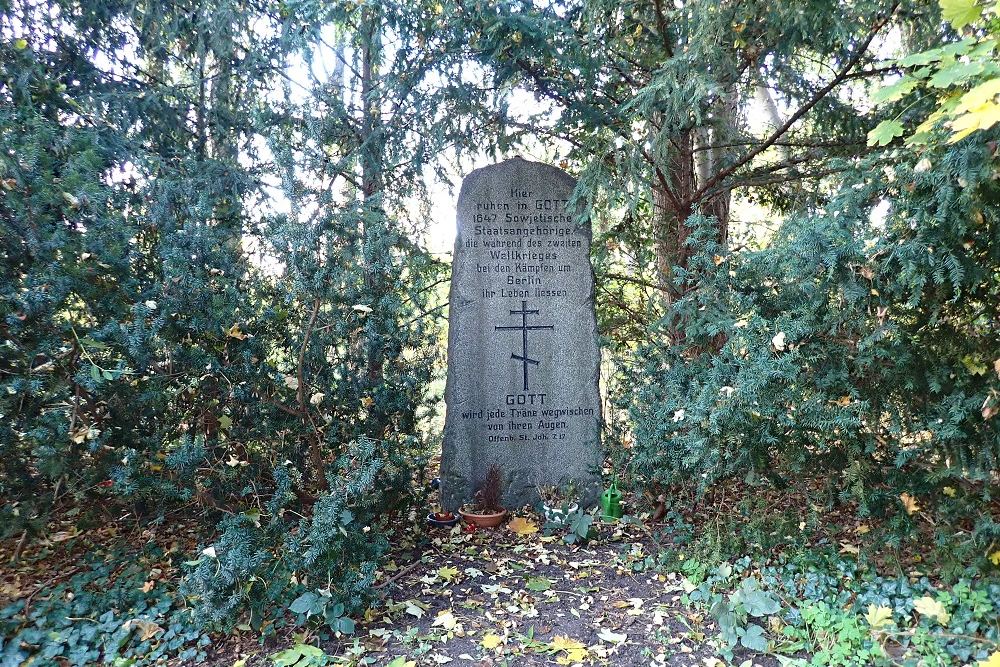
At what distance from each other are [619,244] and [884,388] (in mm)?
2867

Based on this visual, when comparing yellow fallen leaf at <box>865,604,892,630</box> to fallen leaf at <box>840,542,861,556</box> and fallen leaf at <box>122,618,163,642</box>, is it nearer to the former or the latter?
fallen leaf at <box>840,542,861,556</box>

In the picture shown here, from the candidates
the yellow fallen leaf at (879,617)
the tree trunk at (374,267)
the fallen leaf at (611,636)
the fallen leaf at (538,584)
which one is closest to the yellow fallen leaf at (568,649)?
the fallen leaf at (611,636)

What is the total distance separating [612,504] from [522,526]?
628 millimetres

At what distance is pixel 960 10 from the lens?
2502 millimetres

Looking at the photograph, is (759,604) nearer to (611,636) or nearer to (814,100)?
(611,636)

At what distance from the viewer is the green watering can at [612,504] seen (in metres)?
4.64

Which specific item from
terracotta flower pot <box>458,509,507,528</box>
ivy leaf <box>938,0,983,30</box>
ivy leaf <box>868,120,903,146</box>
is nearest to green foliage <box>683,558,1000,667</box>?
terracotta flower pot <box>458,509,507,528</box>

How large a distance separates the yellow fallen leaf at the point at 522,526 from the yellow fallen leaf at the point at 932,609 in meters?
2.29

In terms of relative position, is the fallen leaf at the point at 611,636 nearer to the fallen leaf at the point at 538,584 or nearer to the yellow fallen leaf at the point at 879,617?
the fallen leaf at the point at 538,584

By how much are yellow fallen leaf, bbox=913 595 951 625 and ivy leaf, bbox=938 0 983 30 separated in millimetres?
2307

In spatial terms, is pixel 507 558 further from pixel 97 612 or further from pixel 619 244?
pixel 619 244

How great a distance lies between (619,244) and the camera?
5922mm

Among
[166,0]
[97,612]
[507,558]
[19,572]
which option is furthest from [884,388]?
[166,0]

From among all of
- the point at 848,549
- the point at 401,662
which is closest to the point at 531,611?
the point at 401,662
